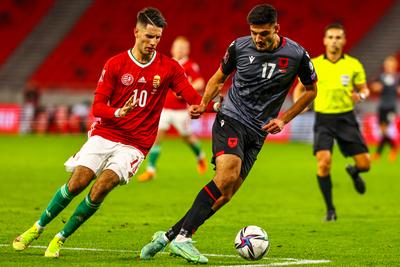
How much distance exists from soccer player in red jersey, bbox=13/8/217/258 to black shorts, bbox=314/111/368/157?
4073 mm

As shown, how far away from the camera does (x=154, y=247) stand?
8469 mm

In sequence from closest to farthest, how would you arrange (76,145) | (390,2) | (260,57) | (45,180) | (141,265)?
1. (141,265)
2. (260,57)
3. (45,180)
4. (76,145)
5. (390,2)

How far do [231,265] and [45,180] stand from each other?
9.74 metres

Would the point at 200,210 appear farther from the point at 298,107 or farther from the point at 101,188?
the point at 298,107

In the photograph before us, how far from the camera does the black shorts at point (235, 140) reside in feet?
28.4

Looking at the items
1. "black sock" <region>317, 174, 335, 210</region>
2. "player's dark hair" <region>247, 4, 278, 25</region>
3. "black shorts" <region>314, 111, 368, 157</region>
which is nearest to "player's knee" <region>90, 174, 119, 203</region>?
"player's dark hair" <region>247, 4, 278, 25</region>

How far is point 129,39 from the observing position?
40094 mm

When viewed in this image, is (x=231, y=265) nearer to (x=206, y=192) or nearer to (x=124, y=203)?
(x=206, y=192)

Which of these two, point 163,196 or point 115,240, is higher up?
point 115,240

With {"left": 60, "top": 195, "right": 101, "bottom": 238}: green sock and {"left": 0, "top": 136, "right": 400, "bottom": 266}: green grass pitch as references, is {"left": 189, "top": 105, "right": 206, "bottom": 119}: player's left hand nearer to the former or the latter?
{"left": 60, "top": 195, "right": 101, "bottom": 238}: green sock

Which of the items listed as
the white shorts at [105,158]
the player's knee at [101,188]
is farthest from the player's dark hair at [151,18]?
the player's knee at [101,188]

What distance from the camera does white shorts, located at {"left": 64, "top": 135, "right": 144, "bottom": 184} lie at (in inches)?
343

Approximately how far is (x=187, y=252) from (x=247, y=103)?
1577mm

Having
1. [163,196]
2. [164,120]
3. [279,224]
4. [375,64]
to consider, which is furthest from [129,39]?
[279,224]
